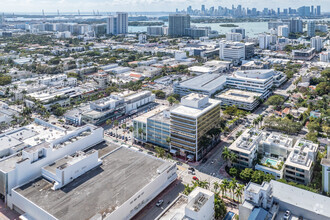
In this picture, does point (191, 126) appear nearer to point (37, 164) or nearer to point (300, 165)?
point (300, 165)

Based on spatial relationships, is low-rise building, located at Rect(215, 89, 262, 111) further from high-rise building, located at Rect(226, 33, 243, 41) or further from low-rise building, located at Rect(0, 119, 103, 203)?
high-rise building, located at Rect(226, 33, 243, 41)

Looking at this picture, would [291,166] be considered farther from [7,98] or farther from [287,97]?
[7,98]

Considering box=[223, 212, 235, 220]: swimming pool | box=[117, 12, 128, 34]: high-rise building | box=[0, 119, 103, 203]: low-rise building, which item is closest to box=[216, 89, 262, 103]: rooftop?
box=[0, 119, 103, 203]: low-rise building

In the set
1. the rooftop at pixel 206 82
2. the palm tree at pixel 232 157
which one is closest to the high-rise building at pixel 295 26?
the rooftop at pixel 206 82

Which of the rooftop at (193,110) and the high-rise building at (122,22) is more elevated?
the high-rise building at (122,22)

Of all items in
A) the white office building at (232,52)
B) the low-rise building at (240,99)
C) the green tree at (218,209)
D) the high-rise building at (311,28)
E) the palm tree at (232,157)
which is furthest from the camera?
the high-rise building at (311,28)

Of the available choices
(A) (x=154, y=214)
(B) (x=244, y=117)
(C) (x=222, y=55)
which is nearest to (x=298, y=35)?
(C) (x=222, y=55)

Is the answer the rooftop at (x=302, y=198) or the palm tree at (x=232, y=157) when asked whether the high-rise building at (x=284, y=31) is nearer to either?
the palm tree at (x=232, y=157)
